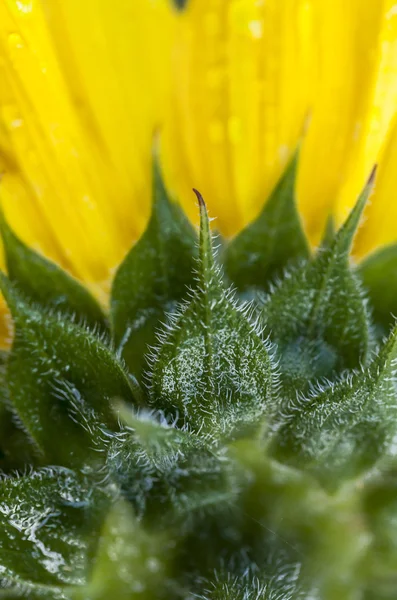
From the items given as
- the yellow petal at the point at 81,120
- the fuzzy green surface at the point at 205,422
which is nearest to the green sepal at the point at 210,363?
the fuzzy green surface at the point at 205,422

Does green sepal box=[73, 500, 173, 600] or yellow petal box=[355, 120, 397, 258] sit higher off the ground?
yellow petal box=[355, 120, 397, 258]

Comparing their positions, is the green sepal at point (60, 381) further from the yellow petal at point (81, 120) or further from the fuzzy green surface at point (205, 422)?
the yellow petal at point (81, 120)

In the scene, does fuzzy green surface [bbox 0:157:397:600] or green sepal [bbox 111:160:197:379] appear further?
green sepal [bbox 111:160:197:379]

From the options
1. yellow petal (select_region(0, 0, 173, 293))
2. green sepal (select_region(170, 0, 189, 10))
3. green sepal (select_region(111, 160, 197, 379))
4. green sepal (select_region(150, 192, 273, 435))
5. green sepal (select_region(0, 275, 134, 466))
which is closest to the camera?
green sepal (select_region(150, 192, 273, 435))

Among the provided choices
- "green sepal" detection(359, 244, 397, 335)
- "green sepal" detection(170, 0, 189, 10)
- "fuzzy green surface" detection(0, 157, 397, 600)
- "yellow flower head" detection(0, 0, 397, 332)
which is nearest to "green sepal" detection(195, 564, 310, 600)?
"fuzzy green surface" detection(0, 157, 397, 600)

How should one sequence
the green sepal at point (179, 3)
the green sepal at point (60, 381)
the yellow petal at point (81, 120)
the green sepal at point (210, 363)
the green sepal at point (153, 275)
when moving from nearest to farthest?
the green sepal at point (210, 363) < the green sepal at point (60, 381) < the green sepal at point (153, 275) < the yellow petal at point (81, 120) < the green sepal at point (179, 3)

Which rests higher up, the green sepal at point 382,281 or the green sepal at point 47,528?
the green sepal at point 382,281

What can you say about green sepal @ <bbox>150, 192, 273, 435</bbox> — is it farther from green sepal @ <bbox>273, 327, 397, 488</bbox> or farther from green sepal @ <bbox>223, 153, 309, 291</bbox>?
green sepal @ <bbox>223, 153, 309, 291</bbox>
